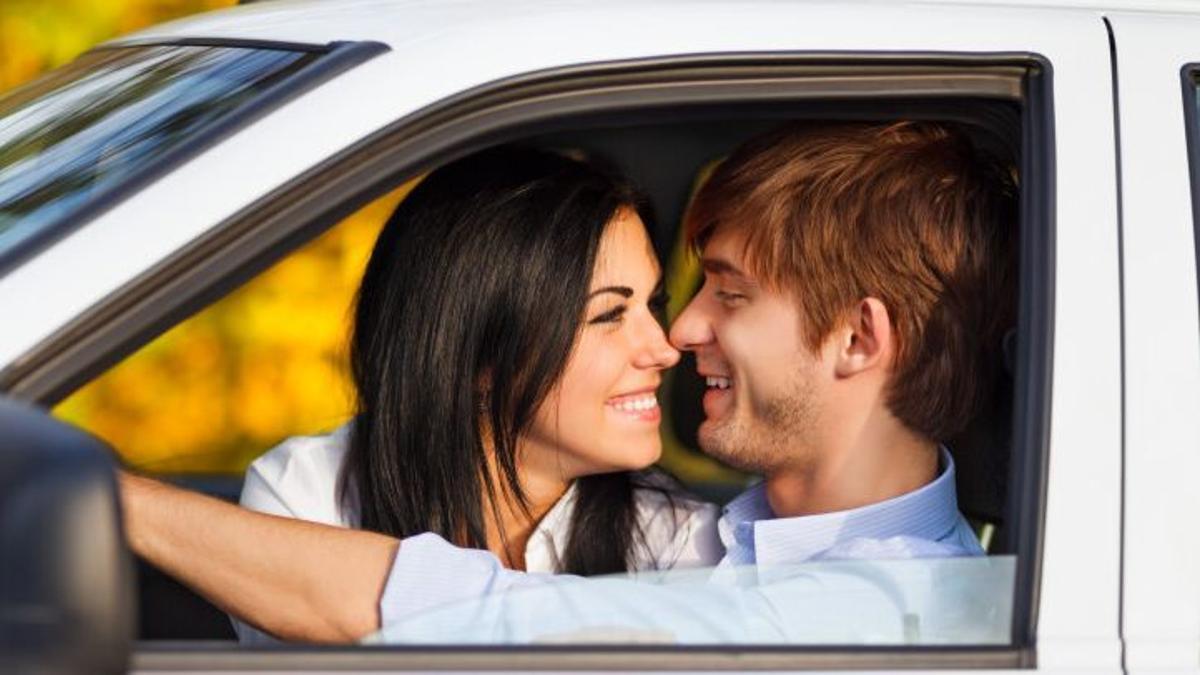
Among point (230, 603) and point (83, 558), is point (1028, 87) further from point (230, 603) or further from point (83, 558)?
point (83, 558)

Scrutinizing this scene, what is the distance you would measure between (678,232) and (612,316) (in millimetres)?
452

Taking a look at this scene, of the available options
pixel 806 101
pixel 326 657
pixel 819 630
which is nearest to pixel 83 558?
pixel 326 657

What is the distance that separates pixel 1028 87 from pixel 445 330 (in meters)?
0.93

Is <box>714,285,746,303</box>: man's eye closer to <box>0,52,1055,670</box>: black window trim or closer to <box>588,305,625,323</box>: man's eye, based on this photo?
<box>588,305,625,323</box>: man's eye

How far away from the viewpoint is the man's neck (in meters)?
2.68

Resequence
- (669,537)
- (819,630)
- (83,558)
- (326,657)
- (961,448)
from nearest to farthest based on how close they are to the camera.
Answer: (83,558)
(326,657)
(819,630)
(961,448)
(669,537)

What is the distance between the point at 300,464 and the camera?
2910mm

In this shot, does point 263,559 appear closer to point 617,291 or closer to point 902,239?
point 617,291

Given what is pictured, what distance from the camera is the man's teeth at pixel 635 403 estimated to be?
286cm

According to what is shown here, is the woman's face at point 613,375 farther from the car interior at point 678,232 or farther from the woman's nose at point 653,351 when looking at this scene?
the car interior at point 678,232

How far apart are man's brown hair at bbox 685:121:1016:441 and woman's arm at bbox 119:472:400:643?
2.23ft


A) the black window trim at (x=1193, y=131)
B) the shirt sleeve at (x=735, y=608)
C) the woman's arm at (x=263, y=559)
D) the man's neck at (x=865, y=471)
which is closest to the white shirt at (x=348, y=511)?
the man's neck at (x=865, y=471)

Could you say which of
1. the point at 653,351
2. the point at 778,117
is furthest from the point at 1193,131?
the point at 653,351

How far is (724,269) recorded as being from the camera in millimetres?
2830
